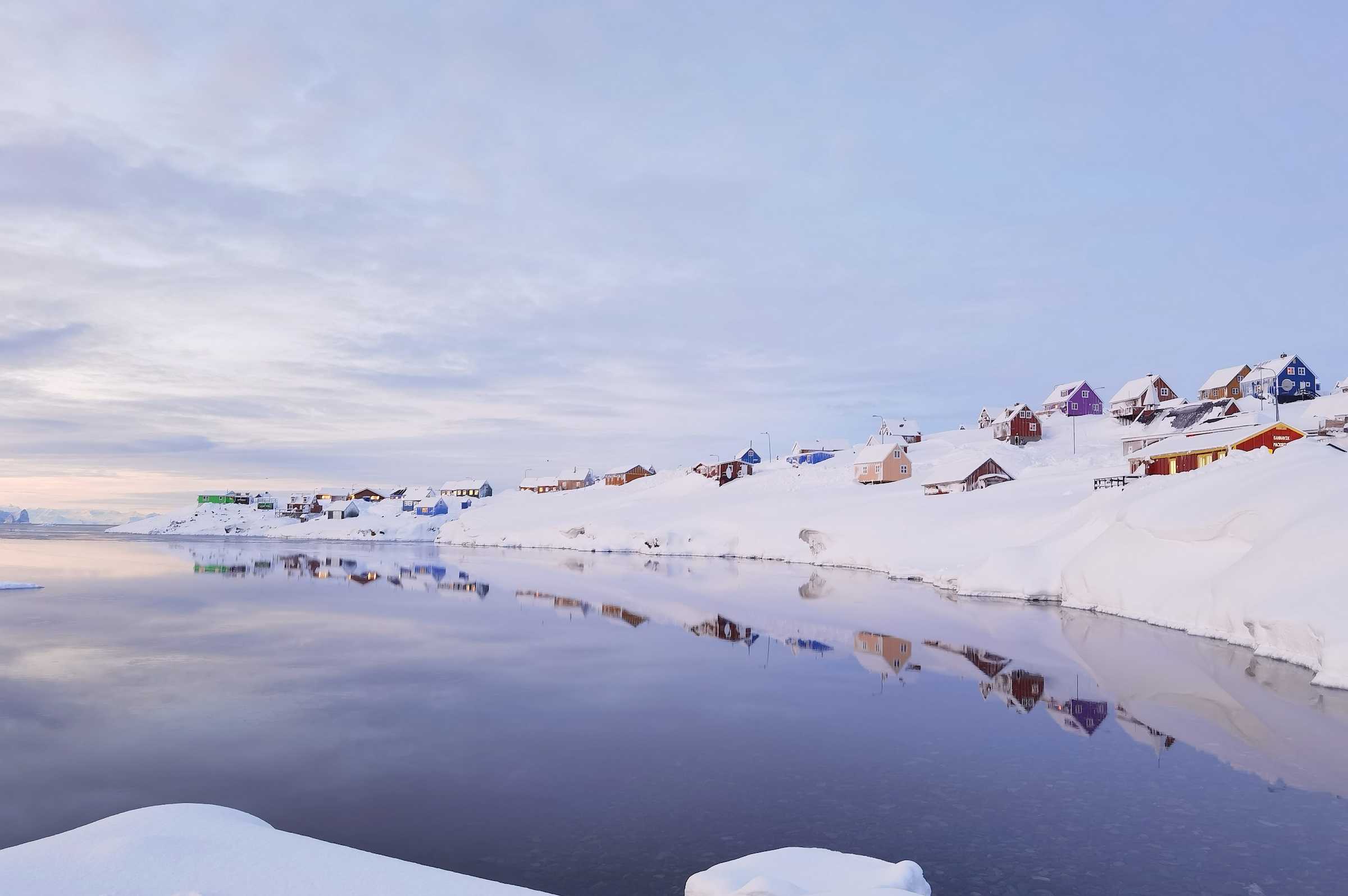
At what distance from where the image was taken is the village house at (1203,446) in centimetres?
5156

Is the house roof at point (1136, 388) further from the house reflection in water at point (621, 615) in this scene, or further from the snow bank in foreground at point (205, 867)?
the snow bank in foreground at point (205, 867)

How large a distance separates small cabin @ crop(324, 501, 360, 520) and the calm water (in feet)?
394

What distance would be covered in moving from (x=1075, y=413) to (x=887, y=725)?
4116 inches

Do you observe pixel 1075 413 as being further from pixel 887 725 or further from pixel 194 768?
pixel 194 768

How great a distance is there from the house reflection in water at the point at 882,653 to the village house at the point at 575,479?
11615 cm

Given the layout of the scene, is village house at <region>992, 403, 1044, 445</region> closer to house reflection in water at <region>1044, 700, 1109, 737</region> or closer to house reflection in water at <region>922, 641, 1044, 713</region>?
house reflection in water at <region>922, 641, 1044, 713</region>

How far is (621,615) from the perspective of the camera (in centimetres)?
3369

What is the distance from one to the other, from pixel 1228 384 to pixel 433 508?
4708 inches

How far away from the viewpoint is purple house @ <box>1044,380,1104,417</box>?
10562 centimetres

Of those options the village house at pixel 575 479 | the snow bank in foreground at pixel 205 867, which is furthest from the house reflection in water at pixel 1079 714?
the village house at pixel 575 479

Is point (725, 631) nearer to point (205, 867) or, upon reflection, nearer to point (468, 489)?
point (205, 867)

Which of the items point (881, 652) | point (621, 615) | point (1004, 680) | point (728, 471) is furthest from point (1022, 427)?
point (1004, 680)

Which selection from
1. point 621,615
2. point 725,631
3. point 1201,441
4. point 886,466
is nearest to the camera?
point 725,631

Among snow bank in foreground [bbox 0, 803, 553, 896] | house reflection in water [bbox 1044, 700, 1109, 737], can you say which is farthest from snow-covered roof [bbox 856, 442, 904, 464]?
snow bank in foreground [bbox 0, 803, 553, 896]
